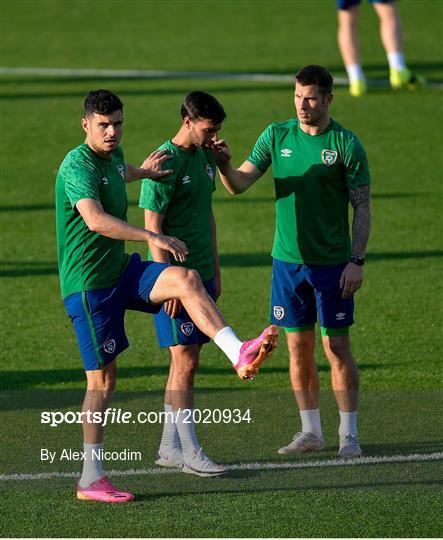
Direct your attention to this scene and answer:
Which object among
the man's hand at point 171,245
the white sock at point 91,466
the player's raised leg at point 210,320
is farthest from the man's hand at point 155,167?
the white sock at point 91,466

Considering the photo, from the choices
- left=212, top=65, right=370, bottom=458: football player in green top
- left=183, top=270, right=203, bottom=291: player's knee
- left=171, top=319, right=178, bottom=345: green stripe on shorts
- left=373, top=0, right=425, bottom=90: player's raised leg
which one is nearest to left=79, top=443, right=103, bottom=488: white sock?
left=171, top=319, right=178, bottom=345: green stripe on shorts

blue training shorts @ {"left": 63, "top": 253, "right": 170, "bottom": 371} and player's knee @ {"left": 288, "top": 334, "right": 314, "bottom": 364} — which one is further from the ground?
blue training shorts @ {"left": 63, "top": 253, "right": 170, "bottom": 371}

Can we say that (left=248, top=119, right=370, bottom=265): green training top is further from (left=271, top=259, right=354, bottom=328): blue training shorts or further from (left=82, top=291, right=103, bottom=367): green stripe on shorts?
(left=82, top=291, right=103, bottom=367): green stripe on shorts

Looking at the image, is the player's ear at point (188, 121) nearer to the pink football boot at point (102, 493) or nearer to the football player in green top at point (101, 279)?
the football player in green top at point (101, 279)

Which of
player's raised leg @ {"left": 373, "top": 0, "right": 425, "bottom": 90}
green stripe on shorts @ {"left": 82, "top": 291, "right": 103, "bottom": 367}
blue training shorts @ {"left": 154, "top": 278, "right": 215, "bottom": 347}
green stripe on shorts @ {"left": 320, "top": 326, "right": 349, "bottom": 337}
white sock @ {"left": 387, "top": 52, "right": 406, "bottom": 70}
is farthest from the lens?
white sock @ {"left": 387, "top": 52, "right": 406, "bottom": 70}

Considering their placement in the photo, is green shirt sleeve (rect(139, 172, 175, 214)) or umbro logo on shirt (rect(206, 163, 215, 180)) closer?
green shirt sleeve (rect(139, 172, 175, 214))

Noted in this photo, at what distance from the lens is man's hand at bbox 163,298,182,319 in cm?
832

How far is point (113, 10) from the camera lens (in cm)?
2855

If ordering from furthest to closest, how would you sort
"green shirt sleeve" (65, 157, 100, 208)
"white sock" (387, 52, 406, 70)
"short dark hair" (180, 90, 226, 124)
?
1. "white sock" (387, 52, 406, 70)
2. "short dark hair" (180, 90, 226, 124)
3. "green shirt sleeve" (65, 157, 100, 208)

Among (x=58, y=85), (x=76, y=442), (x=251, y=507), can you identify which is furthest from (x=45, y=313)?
(x=58, y=85)

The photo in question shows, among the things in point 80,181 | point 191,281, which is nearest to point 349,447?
point 191,281

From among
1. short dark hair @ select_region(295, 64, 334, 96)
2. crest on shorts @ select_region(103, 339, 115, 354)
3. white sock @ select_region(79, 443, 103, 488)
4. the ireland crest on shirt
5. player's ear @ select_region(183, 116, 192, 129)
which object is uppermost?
short dark hair @ select_region(295, 64, 334, 96)

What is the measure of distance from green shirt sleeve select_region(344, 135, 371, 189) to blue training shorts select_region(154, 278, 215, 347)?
110 centimetres

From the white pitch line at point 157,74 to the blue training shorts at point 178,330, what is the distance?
14137mm
